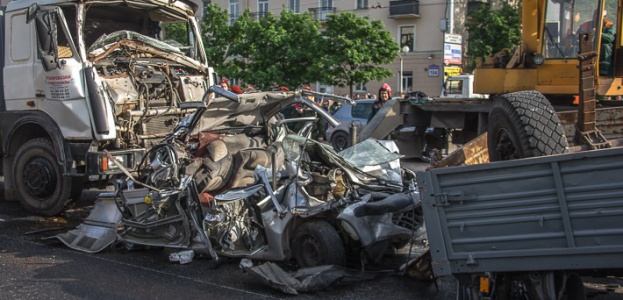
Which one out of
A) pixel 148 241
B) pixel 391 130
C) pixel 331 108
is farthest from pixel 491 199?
pixel 331 108

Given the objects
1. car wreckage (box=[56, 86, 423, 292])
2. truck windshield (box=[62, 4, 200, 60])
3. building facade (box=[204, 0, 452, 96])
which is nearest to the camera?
car wreckage (box=[56, 86, 423, 292])

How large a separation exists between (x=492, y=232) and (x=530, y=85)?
15.0 feet

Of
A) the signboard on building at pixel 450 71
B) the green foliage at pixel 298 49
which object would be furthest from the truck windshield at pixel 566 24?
the signboard on building at pixel 450 71

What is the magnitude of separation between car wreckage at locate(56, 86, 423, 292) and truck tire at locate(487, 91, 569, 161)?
1112 millimetres

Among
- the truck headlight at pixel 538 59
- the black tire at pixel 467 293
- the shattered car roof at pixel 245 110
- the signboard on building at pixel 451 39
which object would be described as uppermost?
the signboard on building at pixel 451 39

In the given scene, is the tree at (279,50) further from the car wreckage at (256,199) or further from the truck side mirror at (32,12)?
the car wreckage at (256,199)

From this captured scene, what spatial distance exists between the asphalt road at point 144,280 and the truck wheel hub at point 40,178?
1.24 metres

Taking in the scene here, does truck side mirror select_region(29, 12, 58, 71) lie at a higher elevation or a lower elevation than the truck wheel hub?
higher

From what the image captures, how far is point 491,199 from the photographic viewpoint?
3965mm

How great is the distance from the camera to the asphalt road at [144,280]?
18.0ft

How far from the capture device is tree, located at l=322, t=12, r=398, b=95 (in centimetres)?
2475

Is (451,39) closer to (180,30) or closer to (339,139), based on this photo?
(339,139)

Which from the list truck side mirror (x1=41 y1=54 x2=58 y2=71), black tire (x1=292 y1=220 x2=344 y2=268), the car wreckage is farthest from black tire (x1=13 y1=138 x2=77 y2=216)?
black tire (x1=292 y1=220 x2=344 y2=268)

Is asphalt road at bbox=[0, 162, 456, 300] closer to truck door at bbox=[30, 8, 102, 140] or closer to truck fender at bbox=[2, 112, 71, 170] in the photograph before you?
truck fender at bbox=[2, 112, 71, 170]
